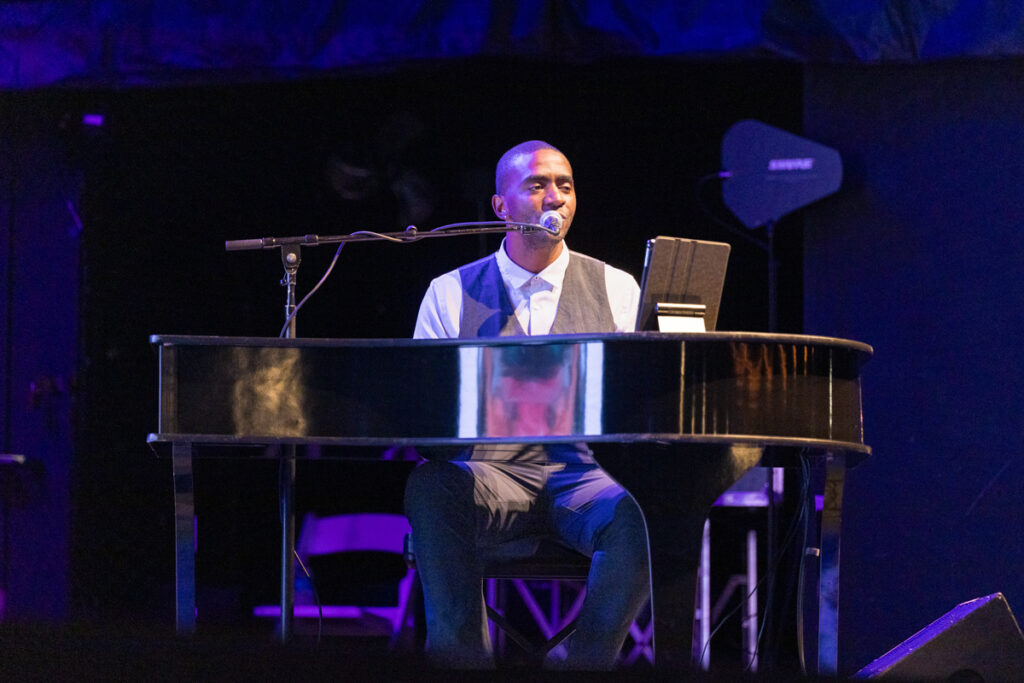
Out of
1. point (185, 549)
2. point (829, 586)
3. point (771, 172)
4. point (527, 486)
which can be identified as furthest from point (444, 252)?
point (829, 586)

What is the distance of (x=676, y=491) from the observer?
2348 millimetres

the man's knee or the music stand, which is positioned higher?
the music stand

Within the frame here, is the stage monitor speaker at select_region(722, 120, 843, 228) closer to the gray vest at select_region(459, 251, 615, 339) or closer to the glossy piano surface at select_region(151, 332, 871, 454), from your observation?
the gray vest at select_region(459, 251, 615, 339)

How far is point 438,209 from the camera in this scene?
523cm

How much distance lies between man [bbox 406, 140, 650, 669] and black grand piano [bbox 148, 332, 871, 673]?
12 cm

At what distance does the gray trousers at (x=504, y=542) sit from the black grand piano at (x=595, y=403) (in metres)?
0.26

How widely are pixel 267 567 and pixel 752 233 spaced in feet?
8.44

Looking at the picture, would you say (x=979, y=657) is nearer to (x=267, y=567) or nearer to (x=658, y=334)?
(x=658, y=334)

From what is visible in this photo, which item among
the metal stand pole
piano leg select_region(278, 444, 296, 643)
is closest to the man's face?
the metal stand pole

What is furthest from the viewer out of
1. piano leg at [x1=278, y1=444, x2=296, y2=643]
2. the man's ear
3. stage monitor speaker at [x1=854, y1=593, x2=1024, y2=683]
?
the man's ear

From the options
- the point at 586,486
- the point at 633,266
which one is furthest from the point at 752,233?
the point at 586,486

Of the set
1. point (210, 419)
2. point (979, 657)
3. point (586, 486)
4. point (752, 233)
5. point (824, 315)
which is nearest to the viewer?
point (210, 419)

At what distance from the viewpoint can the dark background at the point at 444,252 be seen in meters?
4.53

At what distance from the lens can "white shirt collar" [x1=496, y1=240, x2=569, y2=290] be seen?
11.3 feet
